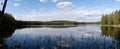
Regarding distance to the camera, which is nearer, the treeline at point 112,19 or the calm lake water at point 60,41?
the calm lake water at point 60,41

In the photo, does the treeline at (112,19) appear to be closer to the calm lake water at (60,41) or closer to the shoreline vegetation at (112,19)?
the shoreline vegetation at (112,19)

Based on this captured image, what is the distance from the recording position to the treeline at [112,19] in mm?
140600

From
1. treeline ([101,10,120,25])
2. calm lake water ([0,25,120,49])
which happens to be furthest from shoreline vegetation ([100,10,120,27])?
calm lake water ([0,25,120,49])

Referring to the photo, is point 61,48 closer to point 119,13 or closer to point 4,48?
point 4,48

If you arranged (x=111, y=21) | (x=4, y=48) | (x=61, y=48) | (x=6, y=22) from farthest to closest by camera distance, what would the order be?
(x=111, y=21)
(x=6, y=22)
(x=4, y=48)
(x=61, y=48)

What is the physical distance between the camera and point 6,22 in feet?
360

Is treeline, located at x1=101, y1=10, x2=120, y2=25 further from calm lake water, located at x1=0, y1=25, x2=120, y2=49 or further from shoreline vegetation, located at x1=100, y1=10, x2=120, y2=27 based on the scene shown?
calm lake water, located at x1=0, y1=25, x2=120, y2=49

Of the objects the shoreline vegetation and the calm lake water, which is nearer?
the calm lake water

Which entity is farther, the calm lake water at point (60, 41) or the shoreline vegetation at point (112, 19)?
the shoreline vegetation at point (112, 19)

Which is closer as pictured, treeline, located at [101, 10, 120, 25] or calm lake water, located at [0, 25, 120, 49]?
calm lake water, located at [0, 25, 120, 49]

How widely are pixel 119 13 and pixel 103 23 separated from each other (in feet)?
97.9

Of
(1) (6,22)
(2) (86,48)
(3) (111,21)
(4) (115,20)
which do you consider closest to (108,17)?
(3) (111,21)

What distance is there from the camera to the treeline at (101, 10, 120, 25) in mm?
140600

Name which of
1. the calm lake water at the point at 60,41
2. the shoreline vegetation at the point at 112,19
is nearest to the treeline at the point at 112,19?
the shoreline vegetation at the point at 112,19
